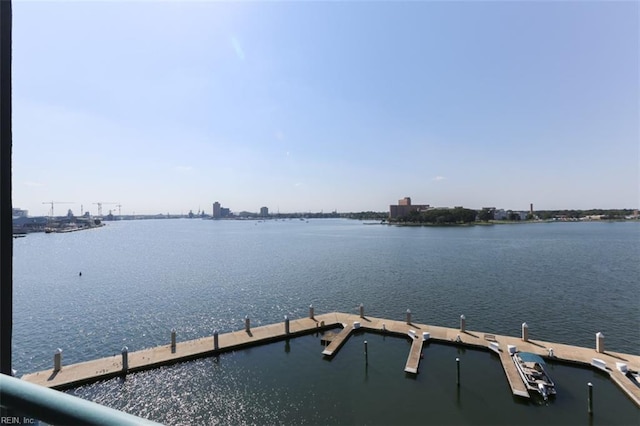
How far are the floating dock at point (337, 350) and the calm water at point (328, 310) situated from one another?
0.61 m

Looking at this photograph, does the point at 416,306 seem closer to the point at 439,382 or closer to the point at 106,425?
the point at 439,382

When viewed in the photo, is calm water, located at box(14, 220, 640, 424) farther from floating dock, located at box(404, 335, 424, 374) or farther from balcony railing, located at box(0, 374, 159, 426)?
balcony railing, located at box(0, 374, 159, 426)

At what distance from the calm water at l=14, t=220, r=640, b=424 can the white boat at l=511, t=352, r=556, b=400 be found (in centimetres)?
64

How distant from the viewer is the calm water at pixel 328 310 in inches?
642

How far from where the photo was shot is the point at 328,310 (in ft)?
106

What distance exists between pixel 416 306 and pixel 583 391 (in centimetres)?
1663

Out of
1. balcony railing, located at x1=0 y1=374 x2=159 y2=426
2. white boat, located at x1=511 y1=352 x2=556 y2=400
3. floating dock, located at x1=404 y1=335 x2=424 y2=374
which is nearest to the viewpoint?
balcony railing, located at x1=0 y1=374 x2=159 y2=426

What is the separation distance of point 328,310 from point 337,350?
10.3 m

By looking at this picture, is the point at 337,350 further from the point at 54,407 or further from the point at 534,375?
the point at 54,407

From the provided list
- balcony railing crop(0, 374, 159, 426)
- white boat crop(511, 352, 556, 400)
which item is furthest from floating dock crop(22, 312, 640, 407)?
balcony railing crop(0, 374, 159, 426)

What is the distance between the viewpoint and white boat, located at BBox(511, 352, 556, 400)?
16.5 meters

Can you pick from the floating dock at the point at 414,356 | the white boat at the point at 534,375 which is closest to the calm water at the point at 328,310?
the floating dock at the point at 414,356

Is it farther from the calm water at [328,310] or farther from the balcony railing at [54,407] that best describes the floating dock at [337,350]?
the balcony railing at [54,407]

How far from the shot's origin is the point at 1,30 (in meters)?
1.85
